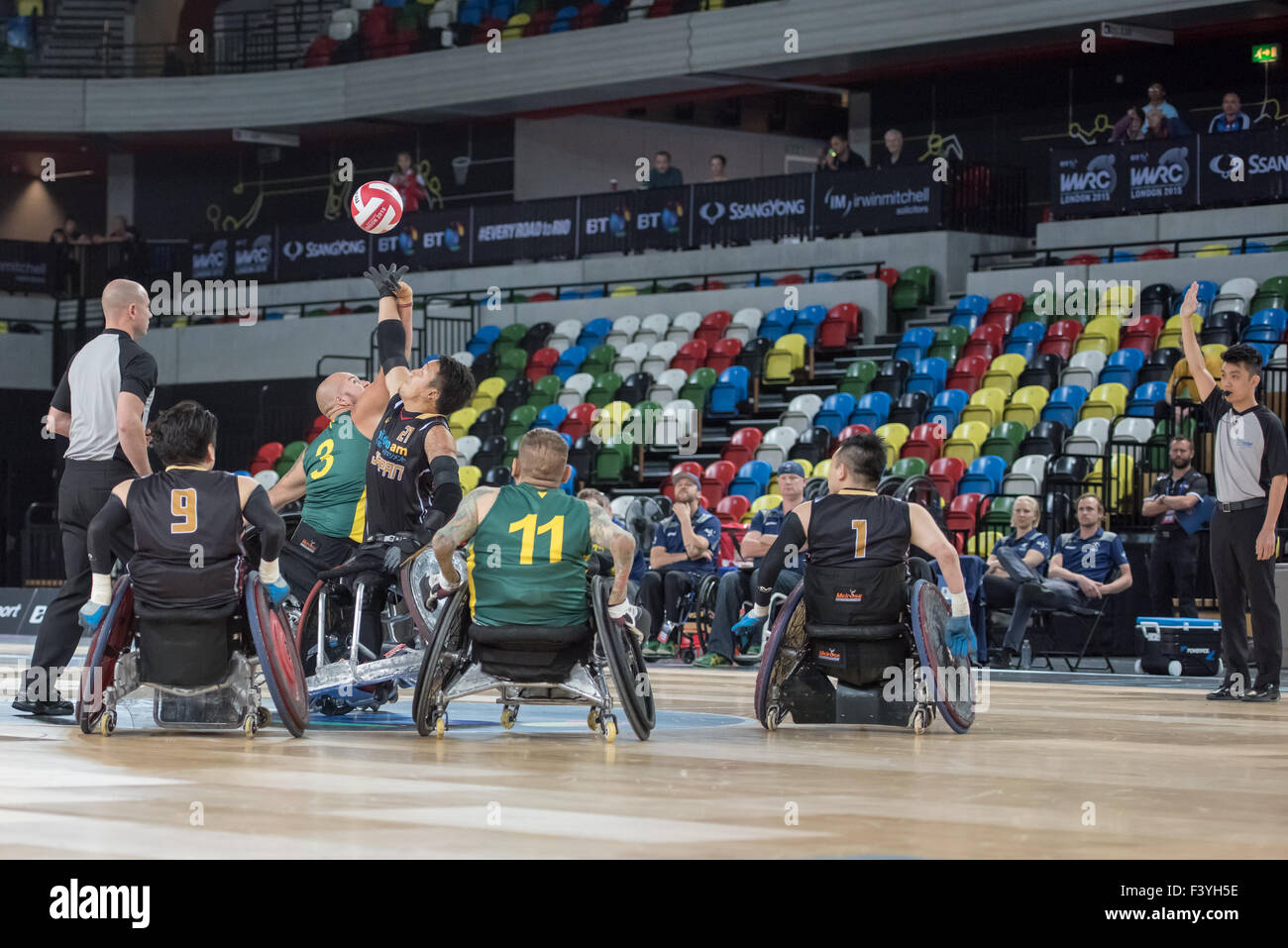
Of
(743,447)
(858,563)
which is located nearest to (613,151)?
(743,447)

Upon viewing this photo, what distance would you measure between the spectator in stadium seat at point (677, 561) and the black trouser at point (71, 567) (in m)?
7.87

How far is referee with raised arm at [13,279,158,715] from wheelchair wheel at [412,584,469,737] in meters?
1.53

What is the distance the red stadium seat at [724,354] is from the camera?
72.9 feet

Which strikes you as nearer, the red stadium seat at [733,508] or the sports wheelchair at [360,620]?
the sports wheelchair at [360,620]

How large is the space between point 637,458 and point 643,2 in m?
9.58

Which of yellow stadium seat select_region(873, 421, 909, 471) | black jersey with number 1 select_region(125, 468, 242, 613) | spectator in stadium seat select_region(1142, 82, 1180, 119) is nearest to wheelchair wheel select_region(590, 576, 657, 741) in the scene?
black jersey with number 1 select_region(125, 468, 242, 613)

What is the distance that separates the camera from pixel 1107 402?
17.7 m

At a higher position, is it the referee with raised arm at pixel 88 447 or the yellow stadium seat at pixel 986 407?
the yellow stadium seat at pixel 986 407

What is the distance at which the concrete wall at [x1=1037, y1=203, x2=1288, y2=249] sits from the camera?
20797 mm

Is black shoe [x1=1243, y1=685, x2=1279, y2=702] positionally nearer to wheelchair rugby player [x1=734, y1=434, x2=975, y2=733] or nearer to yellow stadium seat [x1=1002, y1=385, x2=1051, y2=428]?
wheelchair rugby player [x1=734, y1=434, x2=975, y2=733]

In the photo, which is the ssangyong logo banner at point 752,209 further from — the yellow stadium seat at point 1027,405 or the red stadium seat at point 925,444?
the red stadium seat at point 925,444

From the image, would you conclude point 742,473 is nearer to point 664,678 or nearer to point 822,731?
point 664,678

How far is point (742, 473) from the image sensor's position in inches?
755

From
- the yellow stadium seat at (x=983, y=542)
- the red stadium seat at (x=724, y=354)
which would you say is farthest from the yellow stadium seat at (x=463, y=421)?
the yellow stadium seat at (x=983, y=542)
